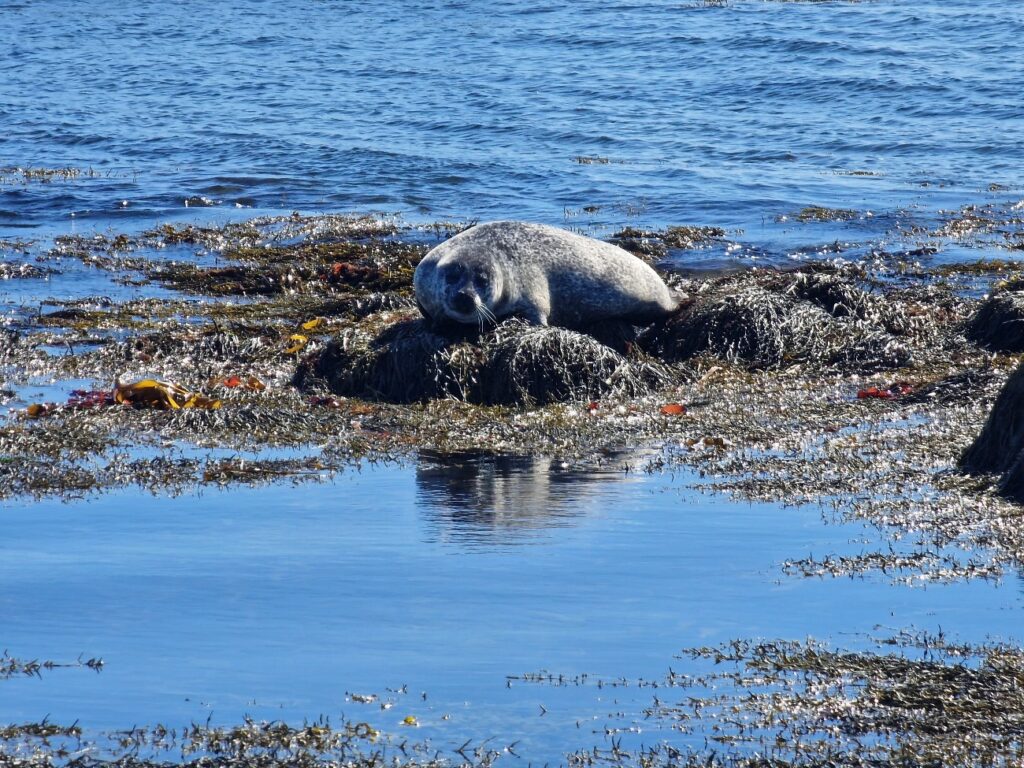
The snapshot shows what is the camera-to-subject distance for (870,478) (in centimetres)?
695

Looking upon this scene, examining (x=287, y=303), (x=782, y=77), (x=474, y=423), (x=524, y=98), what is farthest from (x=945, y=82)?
(x=474, y=423)

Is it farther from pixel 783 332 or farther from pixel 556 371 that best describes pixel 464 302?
pixel 783 332

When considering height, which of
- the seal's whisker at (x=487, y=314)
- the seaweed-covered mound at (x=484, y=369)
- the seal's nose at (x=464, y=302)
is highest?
the seal's nose at (x=464, y=302)

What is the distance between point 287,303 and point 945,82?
587 inches

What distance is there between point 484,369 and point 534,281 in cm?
129

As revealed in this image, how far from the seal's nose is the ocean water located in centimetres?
211

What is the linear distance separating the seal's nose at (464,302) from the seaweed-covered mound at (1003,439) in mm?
3455

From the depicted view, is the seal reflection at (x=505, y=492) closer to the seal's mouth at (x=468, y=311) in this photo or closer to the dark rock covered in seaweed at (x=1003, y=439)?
the dark rock covered in seaweed at (x=1003, y=439)

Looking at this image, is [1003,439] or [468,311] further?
[468,311]

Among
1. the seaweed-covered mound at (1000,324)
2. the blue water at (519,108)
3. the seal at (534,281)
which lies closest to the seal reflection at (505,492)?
the seal at (534,281)

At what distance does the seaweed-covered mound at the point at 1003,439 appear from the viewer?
6.68 meters

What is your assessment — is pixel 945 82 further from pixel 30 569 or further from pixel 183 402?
pixel 30 569

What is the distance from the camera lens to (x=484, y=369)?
9.02m

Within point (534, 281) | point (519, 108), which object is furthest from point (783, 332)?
point (519, 108)
